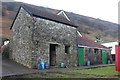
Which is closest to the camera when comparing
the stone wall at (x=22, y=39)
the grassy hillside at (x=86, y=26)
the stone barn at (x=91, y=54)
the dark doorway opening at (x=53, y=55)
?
the stone wall at (x=22, y=39)

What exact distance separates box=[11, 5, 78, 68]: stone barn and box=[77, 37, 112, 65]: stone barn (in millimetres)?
1336

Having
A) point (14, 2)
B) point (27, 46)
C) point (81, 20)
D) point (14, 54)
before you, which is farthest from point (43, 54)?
point (81, 20)

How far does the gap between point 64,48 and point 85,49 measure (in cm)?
413

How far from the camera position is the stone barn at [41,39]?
1478 centimetres

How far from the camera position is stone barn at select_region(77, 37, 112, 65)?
19578mm

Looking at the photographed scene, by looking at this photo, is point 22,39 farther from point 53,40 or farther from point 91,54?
point 91,54

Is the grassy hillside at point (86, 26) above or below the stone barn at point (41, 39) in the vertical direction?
above

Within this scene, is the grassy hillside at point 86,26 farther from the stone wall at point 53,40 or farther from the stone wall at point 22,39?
the stone wall at point 53,40

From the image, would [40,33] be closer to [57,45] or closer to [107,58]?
[57,45]

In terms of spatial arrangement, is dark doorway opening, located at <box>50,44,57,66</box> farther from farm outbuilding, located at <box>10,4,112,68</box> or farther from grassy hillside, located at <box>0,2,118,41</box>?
grassy hillside, located at <box>0,2,118,41</box>

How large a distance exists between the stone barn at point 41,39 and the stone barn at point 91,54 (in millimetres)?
1336

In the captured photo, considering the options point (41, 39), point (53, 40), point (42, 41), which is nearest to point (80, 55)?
point (53, 40)

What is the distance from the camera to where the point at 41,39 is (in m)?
15.2

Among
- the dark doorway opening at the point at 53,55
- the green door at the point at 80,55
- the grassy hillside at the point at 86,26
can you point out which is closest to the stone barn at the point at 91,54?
the green door at the point at 80,55
